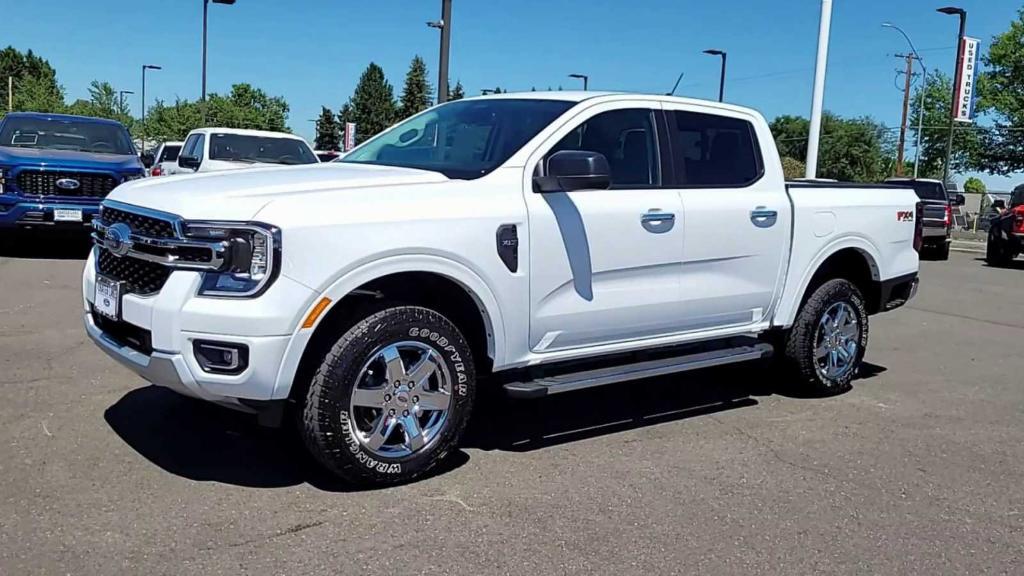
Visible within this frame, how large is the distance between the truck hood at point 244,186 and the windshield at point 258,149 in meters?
9.64

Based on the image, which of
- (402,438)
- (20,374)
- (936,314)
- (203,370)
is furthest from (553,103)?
(936,314)

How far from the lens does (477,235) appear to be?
14.6 feet

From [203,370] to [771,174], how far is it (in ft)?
12.3

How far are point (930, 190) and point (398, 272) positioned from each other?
20905 millimetres

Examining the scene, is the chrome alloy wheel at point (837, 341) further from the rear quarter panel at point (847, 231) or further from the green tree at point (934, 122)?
the green tree at point (934, 122)

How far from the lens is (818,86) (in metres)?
16.2

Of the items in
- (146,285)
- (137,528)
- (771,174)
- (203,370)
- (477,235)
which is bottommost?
(137,528)

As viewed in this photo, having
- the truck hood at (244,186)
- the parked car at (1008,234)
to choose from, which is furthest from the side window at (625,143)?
the parked car at (1008,234)

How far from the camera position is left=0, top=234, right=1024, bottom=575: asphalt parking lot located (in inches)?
145

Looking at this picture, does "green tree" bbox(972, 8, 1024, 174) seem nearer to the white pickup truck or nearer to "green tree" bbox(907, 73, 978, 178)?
"green tree" bbox(907, 73, 978, 178)

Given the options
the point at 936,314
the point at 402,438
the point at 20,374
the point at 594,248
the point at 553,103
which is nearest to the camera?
the point at 402,438

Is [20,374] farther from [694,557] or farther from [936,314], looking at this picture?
[936,314]

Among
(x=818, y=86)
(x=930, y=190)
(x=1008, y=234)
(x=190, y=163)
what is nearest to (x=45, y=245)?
(x=190, y=163)

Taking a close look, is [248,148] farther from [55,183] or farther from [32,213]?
[32,213]
